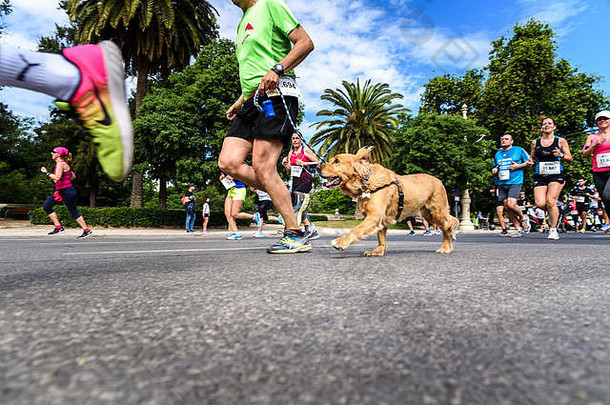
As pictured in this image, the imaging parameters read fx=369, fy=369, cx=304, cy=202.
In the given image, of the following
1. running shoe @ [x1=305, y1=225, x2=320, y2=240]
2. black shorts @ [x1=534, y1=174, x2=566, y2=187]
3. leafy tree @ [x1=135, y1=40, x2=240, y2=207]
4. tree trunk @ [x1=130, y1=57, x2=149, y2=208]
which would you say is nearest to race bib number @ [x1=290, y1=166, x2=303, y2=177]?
running shoe @ [x1=305, y1=225, x2=320, y2=240]

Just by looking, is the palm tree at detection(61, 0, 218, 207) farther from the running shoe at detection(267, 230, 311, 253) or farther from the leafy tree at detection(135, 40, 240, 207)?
the running shoe at detection(267, 230, 311, 253)

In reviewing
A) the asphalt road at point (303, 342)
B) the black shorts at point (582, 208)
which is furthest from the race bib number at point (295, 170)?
the black shorts at point (582, 208)

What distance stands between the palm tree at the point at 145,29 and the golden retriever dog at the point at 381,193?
16378 millimetres

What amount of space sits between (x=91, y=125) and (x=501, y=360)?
2.28m

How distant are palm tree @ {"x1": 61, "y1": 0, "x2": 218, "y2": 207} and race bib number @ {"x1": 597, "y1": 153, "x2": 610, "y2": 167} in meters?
16.9

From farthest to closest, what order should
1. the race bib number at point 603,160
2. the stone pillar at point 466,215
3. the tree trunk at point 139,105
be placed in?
the stone pillar at point 466,215
the tree trunk at point 139,105
the race bib number at point 603,160

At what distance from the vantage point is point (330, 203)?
55.4 m

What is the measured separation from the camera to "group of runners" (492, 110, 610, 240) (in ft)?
19.2

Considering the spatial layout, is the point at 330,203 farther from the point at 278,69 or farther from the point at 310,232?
the point at 278,69

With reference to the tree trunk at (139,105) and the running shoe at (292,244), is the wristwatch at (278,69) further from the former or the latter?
the tree trunk at (139,105)

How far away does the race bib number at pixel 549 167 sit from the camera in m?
7.00

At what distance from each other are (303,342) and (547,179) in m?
7.87

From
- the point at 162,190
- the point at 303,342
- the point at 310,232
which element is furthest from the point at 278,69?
the point at 162,190

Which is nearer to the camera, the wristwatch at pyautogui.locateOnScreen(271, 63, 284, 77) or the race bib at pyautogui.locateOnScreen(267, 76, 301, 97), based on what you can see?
the wristwatch at pyautogui.locateOnScreen(271, 63, 284, 77)
